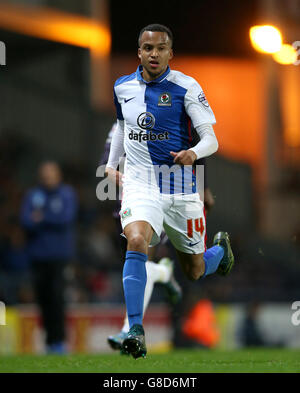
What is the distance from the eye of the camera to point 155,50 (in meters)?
5.57

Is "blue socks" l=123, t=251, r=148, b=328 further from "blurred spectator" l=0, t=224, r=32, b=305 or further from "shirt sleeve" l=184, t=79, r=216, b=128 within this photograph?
"blurred spectator" l=0, t=224, r=32, b=305

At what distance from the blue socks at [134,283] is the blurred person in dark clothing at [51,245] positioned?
4150 mm

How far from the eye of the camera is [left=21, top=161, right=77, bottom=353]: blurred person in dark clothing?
30.7 feet

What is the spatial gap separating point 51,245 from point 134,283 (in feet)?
13.8

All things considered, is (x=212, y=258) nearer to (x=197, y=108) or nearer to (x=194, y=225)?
(x=194, y=225)

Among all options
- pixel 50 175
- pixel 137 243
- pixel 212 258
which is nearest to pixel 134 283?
pixel 137 243

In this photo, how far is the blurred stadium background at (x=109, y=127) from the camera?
464 inches

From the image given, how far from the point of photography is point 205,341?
1126 centimetres

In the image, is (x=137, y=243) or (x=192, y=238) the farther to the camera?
(x=192, y=238)

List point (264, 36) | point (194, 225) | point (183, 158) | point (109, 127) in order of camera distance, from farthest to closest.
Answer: point (109, 127) < point (264, 36) < point (194, 225) < point (183, 158)

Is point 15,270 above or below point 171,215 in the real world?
above

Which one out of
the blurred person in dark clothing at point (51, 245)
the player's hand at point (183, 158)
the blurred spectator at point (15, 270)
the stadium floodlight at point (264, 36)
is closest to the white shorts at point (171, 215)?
the player's hand at point (183, 158)

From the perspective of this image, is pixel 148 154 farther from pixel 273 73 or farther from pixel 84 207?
pixel 273 73

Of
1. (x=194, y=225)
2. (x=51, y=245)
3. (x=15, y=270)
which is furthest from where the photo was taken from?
(x=15, y=270)
